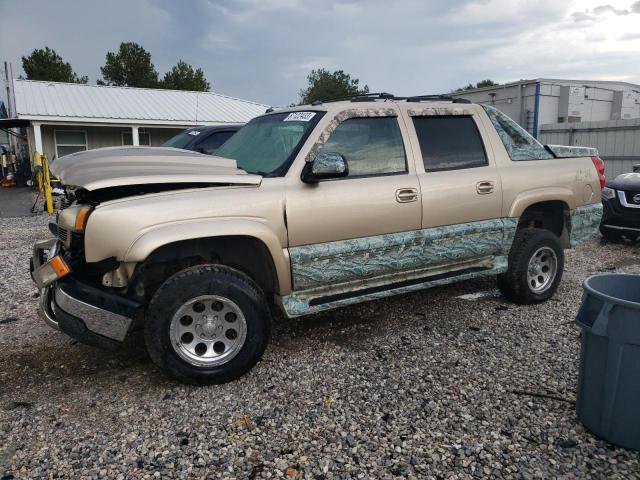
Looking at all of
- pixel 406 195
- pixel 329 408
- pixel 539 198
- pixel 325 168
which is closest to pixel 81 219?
pixel 325 168

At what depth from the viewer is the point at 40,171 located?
1470cm

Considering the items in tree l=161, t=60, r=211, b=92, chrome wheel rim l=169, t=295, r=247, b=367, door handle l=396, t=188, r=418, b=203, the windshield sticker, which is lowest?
chrome wheel rim l=169, t=295, r=247, b=367

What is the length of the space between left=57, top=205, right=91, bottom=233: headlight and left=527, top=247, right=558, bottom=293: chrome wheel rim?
3985mm

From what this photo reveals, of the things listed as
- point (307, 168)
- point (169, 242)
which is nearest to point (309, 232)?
point (307, 168)

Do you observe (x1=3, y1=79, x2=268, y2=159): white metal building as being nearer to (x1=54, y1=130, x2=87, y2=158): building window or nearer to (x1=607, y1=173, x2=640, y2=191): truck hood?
(x1=54, y1=130, x2=87, y2=158): building window

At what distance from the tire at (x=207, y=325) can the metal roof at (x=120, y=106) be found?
15.8m

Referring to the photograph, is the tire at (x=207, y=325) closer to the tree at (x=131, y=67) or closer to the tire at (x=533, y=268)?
the tire at (x=533, y=268)

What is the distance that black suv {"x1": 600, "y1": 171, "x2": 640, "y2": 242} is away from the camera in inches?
304

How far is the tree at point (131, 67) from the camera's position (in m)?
42.7

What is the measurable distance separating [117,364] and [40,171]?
13.1 meters

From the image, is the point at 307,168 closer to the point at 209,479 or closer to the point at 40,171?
the point at 209,479

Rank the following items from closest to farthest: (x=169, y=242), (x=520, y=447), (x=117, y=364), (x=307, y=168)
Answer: (x=520, y=447), (x=169, y=242), (x=307, y=168), (x=117, y=364)

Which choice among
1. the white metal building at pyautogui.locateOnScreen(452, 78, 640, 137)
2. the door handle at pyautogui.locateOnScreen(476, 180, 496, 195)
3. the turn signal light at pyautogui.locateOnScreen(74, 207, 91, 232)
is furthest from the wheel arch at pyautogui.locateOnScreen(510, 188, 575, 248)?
the white metal building at pyautogui.locateOnScreen(452, 78, 640, 137)

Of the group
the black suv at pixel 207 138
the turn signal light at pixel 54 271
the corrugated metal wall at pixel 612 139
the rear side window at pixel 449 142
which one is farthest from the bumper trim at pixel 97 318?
the corrugated metal wall at pixel 612 139
